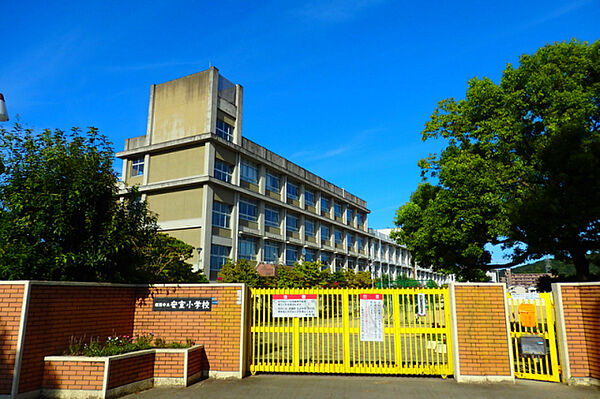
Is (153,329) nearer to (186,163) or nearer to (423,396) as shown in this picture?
(423,396)

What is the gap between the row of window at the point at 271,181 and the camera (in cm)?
3653

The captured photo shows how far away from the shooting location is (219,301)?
10016 mm

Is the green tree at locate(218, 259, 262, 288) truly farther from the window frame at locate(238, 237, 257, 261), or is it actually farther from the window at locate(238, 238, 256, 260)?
the window at locate(238, 238, 256, 260)

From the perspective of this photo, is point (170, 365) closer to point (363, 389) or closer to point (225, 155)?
point (363, 389)

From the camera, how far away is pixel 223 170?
36.7m

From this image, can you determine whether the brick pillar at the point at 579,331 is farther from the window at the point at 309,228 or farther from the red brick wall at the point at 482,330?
the window at the point at 309,228

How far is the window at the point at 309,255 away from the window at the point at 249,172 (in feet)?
39.9

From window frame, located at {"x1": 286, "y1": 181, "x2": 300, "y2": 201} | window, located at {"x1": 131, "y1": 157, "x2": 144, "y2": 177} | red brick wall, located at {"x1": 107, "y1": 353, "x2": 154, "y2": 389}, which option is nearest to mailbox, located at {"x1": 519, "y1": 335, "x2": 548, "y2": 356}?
red brick wall, located at {"x1": 107, "y1": 353, "x2": 154, "y2": 389}

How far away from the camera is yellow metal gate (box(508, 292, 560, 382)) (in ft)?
30.2

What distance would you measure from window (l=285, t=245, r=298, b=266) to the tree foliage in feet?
113

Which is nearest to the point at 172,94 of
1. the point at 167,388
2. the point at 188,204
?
the point at 188,204

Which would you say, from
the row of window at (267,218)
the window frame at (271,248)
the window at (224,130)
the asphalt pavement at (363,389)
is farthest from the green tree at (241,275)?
the asphalt pavement at (363,389)

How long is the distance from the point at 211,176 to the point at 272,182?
10.9 m

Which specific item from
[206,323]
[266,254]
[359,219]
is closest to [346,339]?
[206,323]
